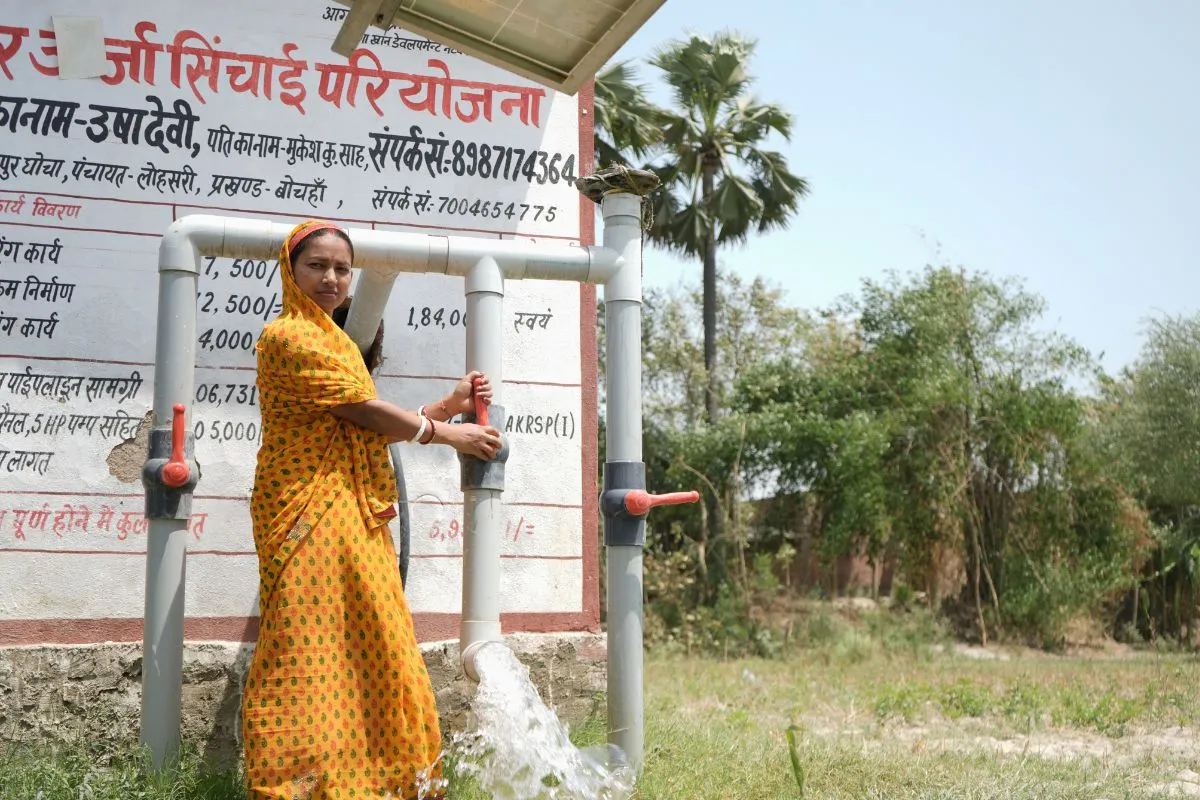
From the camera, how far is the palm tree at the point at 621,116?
12266 mm

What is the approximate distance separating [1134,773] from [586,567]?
242cm

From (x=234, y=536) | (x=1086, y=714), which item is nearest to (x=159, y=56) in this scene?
(x=234, y=536)

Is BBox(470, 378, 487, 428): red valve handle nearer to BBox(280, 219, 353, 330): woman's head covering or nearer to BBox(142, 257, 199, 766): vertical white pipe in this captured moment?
BBox(280, 219, 353, 330): woman's head covering

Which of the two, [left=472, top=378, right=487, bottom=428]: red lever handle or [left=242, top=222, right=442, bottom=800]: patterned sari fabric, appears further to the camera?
[left=472, top=378, right=487, bottom=428]: red lever handle

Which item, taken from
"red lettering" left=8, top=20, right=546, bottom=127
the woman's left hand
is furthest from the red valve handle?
"red lettering" left=8, top=20, right=546, bottom=127

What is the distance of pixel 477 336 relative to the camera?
368cm

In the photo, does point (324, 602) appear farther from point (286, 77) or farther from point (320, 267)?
point (286, 77)

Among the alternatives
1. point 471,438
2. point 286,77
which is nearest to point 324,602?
point 471,438

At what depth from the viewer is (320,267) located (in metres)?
3.15

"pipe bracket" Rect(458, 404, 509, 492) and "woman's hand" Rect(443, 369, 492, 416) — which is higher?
"woman's hand" Rect(443, 369, 492, 416)

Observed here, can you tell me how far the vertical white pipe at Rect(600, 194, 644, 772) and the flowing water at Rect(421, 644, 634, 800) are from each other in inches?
14.2

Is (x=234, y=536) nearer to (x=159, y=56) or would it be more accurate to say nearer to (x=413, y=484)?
(x=413, y=484)

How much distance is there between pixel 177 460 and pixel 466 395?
3.04ft

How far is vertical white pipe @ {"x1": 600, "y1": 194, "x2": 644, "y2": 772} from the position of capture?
12.1 feet
